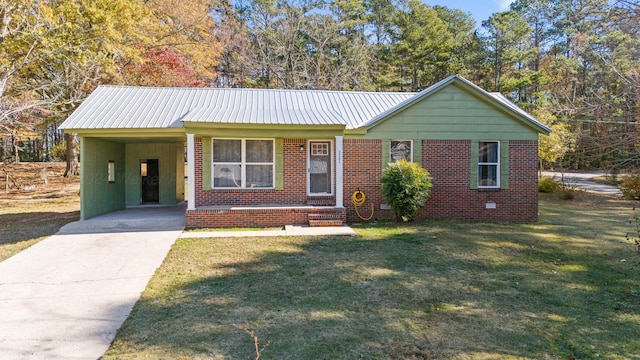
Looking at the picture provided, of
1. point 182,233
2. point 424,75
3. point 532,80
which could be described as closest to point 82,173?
point 182,233

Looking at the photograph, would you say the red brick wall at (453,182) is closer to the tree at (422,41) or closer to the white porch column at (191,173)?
the white porch column at (191,173)

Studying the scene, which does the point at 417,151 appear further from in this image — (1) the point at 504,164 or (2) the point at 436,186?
(1) the point at 504,164

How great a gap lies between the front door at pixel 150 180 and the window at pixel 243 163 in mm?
4518

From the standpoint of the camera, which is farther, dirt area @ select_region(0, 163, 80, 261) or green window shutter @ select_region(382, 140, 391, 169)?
green window shutter @ select_region(382, 140, 391, 169)

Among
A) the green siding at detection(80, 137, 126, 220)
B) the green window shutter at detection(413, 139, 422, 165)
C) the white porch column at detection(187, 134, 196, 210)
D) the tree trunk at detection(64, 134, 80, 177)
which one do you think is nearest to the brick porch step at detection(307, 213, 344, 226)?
the green window shutter at detection(413, 139, 422, 165)

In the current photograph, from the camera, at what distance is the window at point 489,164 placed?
1155 cm

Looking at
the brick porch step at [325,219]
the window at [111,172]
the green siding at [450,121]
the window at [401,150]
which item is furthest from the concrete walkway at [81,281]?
the green siding at [450,121]

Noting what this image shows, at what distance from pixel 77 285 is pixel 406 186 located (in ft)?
24.9

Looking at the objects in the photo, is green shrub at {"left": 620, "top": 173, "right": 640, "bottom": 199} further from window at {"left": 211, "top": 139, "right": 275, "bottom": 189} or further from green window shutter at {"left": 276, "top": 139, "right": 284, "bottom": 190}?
window at {"left": 211, "top": 139, "right": 275, "bottom": 189}

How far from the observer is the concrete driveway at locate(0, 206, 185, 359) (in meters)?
3.88

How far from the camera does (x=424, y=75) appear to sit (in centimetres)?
3023

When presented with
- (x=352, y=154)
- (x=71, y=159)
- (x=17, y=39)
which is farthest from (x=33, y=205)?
(x=352, y=154)

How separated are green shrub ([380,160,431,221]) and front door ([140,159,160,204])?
8.77m

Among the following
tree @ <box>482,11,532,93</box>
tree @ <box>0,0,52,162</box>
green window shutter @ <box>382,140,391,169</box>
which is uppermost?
tree @ <box>482,11,532,93</box>
